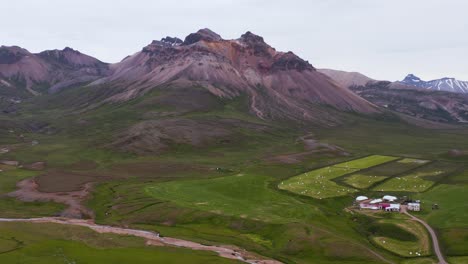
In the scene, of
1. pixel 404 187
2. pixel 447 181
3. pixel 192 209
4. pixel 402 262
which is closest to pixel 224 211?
pixel 192 209

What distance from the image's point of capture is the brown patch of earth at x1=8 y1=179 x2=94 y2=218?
125938 millimetres

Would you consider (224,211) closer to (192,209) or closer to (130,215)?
(192,209)

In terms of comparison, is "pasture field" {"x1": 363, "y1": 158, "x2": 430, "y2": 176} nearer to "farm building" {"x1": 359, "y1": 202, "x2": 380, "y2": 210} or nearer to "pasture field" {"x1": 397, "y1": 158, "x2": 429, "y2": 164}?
"pasture field" {"x1": 397, "y1": 158, "x2": 429, "y2": 164}

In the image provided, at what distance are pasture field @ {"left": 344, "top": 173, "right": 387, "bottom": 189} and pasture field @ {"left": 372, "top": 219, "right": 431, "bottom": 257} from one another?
38588 mm

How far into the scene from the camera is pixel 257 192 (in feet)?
461

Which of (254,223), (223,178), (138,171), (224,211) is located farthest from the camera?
(138,171)

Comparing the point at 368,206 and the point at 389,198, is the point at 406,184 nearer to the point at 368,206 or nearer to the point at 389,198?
the point at 389,198

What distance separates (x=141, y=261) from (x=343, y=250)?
36407 millimetres

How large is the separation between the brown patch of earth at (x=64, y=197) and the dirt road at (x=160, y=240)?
7.18 m

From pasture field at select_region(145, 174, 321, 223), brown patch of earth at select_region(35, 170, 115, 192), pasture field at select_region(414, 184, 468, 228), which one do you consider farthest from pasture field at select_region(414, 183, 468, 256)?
brown patch of earth at select_region(35, 170, 115, 192)

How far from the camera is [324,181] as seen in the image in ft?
502

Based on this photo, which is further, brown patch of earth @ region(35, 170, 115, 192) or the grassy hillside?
brown patch of earth @ region(35, 170, 115, 192)

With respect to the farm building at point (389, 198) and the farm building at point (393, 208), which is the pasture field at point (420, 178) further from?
the farm building at point (393, 208)

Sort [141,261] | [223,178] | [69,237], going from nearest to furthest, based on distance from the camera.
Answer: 1. [141,261]
2. [69,237]
3. [223,178]
